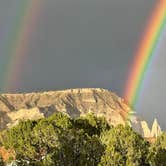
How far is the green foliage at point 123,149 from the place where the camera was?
49344mm

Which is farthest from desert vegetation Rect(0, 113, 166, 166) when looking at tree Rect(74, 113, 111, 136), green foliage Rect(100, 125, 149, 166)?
tree Rect(74, 113, 111, 136)

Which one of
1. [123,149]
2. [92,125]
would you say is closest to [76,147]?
[123,149]

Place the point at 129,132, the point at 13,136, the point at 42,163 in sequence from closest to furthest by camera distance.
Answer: the point at 42,163 → the point at 129,132 → the point at 13,136

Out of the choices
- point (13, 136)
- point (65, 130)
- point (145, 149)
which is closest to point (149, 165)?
point (145, 149)

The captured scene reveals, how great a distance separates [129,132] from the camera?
54.4m

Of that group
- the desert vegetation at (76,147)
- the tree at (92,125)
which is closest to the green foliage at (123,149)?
the desert vegetation at (76,147)

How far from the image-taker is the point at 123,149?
52.6m

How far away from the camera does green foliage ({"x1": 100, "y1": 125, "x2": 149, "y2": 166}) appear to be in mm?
49344

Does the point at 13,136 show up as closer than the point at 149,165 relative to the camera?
No

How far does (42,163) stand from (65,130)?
9314 mm

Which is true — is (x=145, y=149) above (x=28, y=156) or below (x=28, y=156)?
above

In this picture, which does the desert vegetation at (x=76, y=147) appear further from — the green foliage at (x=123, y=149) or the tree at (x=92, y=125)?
the tree at (x=92, y=125)

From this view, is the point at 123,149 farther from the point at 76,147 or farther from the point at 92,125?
the point at 92,125

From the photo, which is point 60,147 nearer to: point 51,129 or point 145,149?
point 51,129
